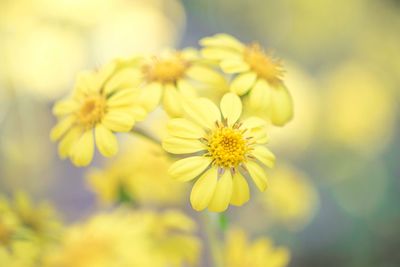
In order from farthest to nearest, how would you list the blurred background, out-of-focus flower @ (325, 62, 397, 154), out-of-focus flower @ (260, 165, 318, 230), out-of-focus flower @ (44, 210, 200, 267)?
out-of-focus flower @ (325, 62, 397, 154) → the blurred background → out-of-focus flower @ (260, 165, 318, 230) → out-of-focus flower @ (44, 210, 200, 267)

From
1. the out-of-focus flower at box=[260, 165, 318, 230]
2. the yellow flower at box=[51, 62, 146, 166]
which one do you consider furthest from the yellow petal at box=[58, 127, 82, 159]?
the out-of-focus flower at box=[260, 165, 318, 230]

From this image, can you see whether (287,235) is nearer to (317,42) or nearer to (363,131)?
(363,131)

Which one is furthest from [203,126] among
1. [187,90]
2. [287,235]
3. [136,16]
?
[136,16]

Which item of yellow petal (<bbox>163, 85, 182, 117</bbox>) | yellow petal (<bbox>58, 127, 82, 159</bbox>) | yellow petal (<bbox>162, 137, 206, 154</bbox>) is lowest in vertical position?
yellow petal (<bbox>162, 137, 206, 154</bbox>)

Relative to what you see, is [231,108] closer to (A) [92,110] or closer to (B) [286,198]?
(A) [92,110]

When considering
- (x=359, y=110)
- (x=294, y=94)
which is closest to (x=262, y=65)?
(x=294, y=94)

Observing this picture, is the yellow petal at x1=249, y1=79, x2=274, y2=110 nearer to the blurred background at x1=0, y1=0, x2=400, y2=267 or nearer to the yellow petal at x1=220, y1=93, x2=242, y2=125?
the yellow petal at x1=220, y1=93, x2=242, y2=125

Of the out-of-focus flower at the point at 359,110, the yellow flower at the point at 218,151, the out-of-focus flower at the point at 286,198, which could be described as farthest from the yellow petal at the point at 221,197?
the out-of-focus flower at the point at 359,110
